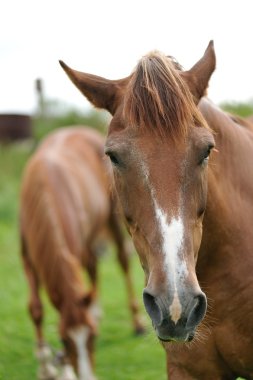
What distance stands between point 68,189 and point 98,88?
4.06 m

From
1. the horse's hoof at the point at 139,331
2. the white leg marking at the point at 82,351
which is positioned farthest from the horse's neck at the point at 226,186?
the horse's hoof at the point at 139,331

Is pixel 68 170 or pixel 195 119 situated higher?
pixel 195 119

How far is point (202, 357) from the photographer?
3326 mm

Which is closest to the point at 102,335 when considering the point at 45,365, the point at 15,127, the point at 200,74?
the point at 45,365

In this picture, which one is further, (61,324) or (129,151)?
(61,324)

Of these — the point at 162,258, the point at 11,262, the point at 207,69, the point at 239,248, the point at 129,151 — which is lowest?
the point at 11,262

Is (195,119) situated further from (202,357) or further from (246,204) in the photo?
(202,357)

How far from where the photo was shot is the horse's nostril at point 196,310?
2611mm

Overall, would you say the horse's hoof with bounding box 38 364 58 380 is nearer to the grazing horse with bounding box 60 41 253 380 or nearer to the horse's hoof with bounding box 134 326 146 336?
the horse's hoof with bounding box 134 326 146 336

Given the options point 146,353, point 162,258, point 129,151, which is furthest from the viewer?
point 146,353

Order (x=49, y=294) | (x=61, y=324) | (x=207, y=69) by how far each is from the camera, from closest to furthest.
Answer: (x=207, y=69) → (x=61, y=324) → (x=49, y=294)

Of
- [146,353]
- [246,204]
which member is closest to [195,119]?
Result: [246,204]

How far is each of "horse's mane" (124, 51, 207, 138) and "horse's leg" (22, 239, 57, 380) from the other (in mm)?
3821

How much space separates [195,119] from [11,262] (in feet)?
30.1
